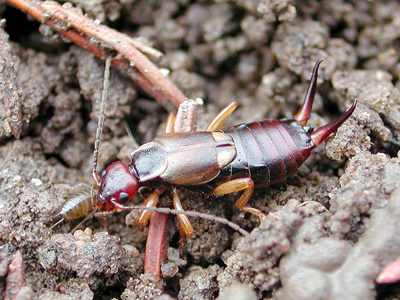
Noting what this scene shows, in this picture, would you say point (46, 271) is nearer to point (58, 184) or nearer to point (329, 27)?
point (58, 184)

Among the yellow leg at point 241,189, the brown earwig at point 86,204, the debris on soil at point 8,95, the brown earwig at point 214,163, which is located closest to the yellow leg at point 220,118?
the brown earwig at point 214,163

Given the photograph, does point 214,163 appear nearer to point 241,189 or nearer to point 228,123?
point 241,189

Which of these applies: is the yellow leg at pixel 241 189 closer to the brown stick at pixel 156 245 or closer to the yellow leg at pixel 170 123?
the brown stick at pixel 156 245

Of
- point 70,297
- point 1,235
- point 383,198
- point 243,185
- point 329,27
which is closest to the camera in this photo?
point 383,198

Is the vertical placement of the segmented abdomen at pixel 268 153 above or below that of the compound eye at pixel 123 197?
above

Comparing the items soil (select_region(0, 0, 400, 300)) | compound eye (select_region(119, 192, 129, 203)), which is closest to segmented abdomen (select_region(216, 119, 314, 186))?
soil (select_region(0, 0, 400, 300))

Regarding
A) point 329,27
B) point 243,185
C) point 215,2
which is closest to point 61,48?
point 215,2

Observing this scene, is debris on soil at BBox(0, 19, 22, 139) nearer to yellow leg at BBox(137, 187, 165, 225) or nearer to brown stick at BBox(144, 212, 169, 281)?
yellow leg at BBox(137, 187, 165, 225)
